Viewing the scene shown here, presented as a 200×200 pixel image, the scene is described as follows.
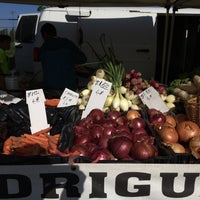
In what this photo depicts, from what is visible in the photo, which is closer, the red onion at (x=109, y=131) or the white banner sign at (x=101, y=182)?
the white banner sign at (x=101, y=182)

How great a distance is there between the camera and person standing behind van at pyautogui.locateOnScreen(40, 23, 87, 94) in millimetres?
4574

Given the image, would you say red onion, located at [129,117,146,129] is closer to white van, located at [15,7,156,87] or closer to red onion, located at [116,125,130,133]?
red onion, located at [116,125,130,133]

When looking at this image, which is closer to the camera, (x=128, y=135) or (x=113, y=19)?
(x=128, y=135)

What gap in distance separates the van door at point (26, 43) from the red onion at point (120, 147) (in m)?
A: 5.35

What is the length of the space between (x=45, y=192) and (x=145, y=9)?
19.8ft

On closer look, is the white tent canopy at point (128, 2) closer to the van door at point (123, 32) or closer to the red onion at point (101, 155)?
the van door at point (123, 32)

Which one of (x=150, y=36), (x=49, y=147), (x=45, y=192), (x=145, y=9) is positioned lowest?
(x=45, y=192)

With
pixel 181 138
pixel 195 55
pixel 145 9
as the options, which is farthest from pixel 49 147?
pixel 195 55

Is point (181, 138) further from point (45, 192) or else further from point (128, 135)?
point (45, 192)

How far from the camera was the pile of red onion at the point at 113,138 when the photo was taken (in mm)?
2361

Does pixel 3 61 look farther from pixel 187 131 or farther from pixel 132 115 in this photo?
pixel 187 131

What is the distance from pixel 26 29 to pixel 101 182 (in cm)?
605

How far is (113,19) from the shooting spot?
7.00 meters

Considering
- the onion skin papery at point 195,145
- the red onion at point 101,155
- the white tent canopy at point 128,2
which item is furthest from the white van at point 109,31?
the red onion at point 101,155
